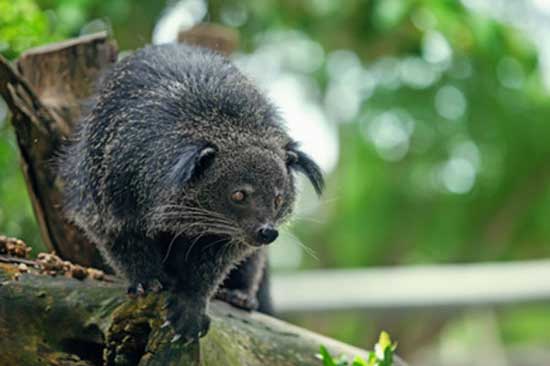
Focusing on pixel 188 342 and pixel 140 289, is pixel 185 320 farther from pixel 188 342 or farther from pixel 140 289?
pixel 140 289

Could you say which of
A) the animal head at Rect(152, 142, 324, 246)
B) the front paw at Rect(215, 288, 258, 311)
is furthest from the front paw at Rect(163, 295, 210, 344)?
the front paw at Rect(215, 288, 258, 311)

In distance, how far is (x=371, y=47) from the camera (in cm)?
1019

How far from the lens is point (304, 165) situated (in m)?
4.70

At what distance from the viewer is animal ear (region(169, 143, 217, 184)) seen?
4215mm

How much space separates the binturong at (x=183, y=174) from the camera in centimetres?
427

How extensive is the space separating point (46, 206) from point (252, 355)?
1.77m

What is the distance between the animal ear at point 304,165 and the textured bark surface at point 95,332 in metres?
0.89

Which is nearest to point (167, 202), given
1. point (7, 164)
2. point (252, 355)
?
point (252, 355)

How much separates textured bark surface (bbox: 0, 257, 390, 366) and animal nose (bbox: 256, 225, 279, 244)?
0.50 m

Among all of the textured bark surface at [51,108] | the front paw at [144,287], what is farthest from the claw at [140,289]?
the textured bark surface at [51,108]

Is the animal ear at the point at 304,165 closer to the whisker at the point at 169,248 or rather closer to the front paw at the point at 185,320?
the whisker at the point at 169,248

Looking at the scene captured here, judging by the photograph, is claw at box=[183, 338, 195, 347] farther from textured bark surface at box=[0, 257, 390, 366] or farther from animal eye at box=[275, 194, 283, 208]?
animal eye at box=[275, 194, 283, 208]

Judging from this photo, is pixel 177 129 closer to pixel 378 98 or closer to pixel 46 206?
pixel 46 206

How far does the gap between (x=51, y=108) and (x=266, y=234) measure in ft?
6.67
